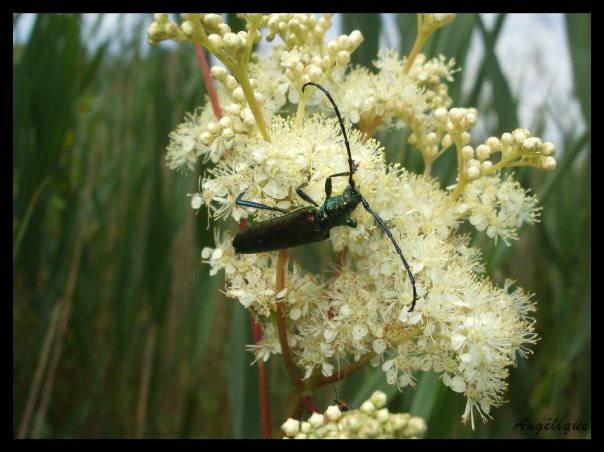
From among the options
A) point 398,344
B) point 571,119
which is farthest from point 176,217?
point 571,119

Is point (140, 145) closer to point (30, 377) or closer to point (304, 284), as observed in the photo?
point (30, 377)

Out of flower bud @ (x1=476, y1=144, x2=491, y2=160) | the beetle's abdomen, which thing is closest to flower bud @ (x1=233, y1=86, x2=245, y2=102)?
the beetle's abdomen

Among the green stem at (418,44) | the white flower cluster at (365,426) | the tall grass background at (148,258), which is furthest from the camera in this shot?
the tall grass background at (148,258)

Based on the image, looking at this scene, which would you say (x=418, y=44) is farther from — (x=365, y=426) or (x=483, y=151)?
(x=365, y=426)

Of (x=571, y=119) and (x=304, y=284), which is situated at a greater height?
(x=571, y=119)

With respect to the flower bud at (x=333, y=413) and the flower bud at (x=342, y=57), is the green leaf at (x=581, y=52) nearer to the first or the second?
the flower bud at (x=342, y=57)

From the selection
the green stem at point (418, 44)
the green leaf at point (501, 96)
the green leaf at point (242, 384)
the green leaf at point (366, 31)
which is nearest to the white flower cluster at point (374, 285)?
the green stem at point (418, 44)
